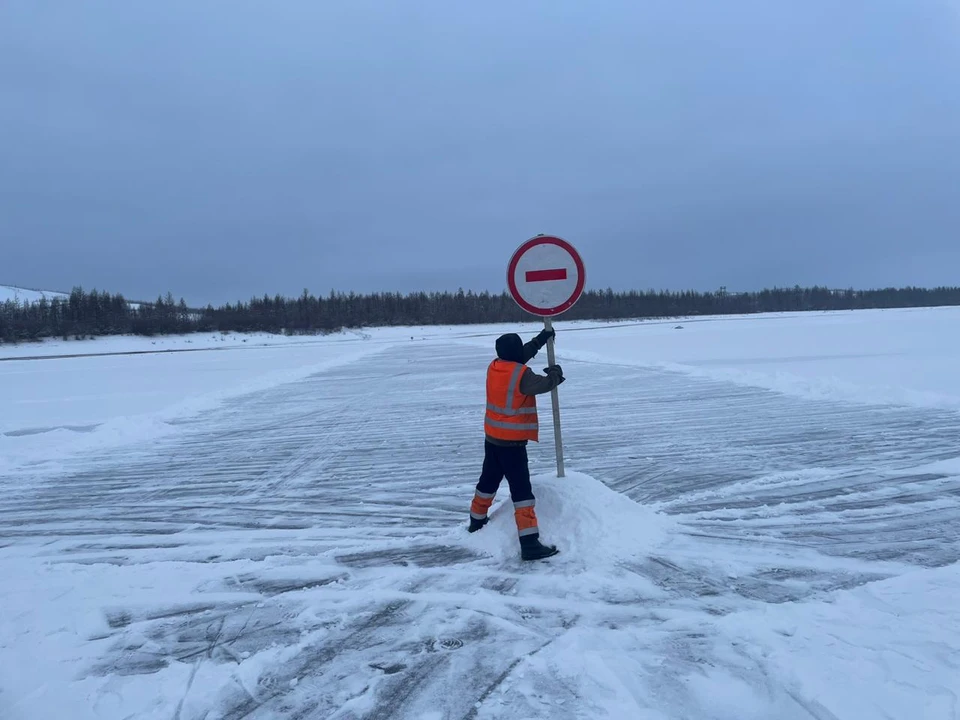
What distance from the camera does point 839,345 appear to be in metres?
28.1

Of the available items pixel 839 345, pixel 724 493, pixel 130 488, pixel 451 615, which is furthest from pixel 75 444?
pixel 839 345

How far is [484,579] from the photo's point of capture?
14.8ft

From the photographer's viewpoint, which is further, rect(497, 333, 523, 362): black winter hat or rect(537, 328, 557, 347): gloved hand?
rect(537, 328, 557, 347): gloved hand

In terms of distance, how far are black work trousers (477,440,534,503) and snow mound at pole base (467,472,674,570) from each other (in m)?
0.36

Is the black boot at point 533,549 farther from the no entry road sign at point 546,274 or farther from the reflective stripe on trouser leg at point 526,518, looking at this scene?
the no entry road sign at point 546,274

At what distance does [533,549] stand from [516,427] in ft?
2.98

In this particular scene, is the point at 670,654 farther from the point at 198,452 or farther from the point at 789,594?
the point at 198,452

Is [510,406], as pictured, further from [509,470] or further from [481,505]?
[481,505]

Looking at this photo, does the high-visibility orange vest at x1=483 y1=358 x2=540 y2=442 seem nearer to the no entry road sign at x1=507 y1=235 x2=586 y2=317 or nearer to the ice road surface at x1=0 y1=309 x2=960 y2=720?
the ice road surface at x1=0 y1=309 x2=960 y2=720

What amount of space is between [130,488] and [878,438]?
9494 millimetres

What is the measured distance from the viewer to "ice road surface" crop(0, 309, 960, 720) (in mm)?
3186

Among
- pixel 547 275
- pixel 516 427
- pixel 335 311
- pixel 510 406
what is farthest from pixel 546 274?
pixel 335 311

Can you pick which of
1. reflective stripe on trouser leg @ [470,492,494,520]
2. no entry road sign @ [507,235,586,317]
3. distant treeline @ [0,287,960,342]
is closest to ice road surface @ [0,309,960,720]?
reflective stripe on trouser leg @ [470,492,494,520]

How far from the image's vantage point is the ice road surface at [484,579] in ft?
10.5
